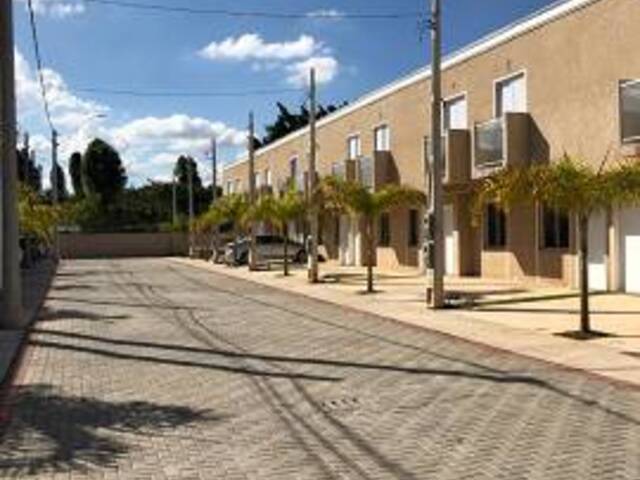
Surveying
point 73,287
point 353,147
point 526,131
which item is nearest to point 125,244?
point 353,147

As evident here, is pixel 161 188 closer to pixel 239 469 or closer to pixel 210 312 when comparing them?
pixel 210 312

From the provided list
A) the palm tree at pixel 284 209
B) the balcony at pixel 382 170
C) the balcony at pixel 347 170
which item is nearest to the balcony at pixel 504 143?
the palm tree at pixel 284 209

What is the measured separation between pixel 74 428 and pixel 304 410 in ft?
7.78

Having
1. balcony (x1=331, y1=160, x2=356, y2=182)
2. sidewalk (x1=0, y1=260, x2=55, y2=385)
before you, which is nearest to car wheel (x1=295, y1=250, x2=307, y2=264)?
balcony (x1=331, y1=160, x2=356, y2=182)

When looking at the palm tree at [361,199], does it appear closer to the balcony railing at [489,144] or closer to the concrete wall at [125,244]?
the balcony railing at [489,144]

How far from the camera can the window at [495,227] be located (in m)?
34.9

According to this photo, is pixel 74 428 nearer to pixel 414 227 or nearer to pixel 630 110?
pixel 630 110

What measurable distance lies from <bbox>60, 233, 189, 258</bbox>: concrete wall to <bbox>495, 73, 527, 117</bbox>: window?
57928 mm

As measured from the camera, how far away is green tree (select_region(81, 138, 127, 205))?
10875cm

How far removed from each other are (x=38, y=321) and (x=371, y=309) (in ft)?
24.2

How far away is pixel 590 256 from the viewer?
2933 centimetres

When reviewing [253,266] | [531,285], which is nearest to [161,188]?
[253,266]

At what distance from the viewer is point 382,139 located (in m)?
47.7

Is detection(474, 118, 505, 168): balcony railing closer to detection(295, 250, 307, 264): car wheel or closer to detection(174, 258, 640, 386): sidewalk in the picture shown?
detection(174, 258, 640, 386): sidewalk
